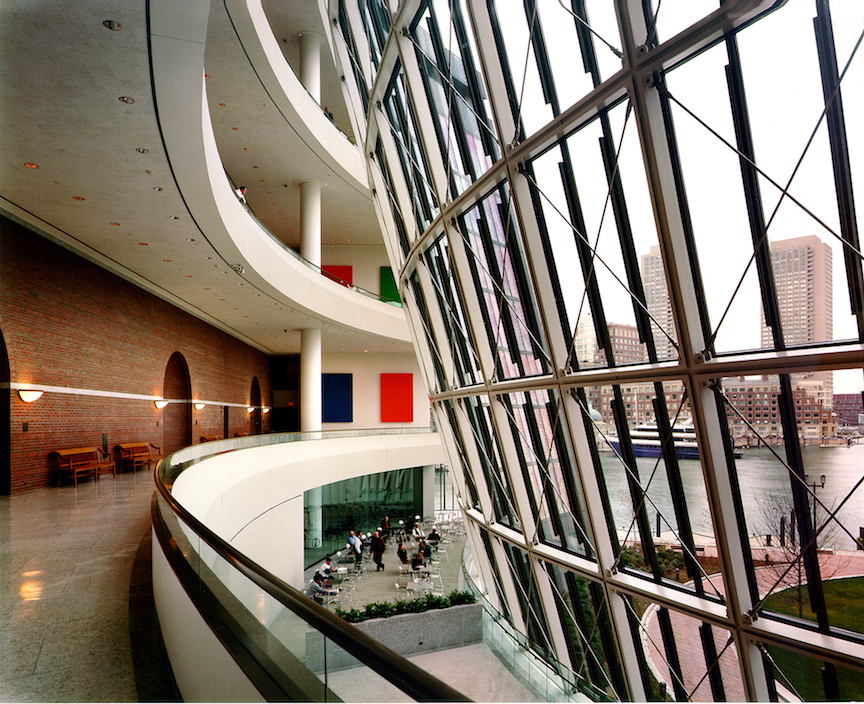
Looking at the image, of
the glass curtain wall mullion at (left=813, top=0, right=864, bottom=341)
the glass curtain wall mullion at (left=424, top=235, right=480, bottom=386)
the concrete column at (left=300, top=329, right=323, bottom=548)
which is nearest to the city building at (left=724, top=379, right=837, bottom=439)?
the glass curtain wall mullion at (left=813, top=0, right=864, bottom=341)

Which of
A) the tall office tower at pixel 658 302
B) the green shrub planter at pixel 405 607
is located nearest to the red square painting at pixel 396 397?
the green shrub planter at pixel 405 607

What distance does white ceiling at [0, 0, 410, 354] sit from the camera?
856 cm

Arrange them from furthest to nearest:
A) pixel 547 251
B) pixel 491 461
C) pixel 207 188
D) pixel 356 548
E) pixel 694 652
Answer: pixel 356 548 → pixel 491 461 → pixel 207 188 → pixel 694 652 → pixel 547 251

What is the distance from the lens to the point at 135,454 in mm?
21500

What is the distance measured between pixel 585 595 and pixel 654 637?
1868 millimetres

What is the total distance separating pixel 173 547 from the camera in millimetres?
6000

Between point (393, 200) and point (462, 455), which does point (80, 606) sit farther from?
point (393, 200)

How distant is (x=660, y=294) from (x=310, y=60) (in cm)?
2348

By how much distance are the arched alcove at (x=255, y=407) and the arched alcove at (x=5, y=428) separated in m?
23.6

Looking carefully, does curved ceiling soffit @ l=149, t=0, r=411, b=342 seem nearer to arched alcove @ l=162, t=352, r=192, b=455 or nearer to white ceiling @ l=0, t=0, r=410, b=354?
white ceiling @ l=0, t=0, r=410, b=354

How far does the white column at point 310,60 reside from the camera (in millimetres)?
26797

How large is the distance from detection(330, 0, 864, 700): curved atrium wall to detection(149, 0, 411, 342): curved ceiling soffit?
13.1 feet

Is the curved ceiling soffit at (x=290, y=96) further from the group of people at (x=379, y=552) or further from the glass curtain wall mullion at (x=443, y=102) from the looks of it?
the group of people at (x=379, y=552)

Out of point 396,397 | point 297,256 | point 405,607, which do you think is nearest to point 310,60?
point 297,256
